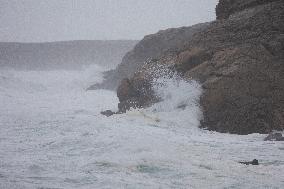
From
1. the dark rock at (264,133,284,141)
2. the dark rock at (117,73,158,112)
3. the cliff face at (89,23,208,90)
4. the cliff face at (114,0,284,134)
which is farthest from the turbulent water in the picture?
the cliff face at (89,23,208,90)

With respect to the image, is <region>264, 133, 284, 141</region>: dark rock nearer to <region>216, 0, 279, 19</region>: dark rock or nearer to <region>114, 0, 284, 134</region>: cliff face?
<region>114, 0, 284, 134</region>: cliff face

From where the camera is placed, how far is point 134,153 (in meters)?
5.99

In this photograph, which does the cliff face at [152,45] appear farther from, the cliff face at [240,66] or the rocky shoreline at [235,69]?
the cliff face at [240,66]

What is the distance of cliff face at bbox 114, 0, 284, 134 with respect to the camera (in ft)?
28.4

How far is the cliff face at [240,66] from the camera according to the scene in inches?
341

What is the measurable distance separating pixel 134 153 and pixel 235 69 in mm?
4416

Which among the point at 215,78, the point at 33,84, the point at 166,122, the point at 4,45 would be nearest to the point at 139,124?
the point at 166,122

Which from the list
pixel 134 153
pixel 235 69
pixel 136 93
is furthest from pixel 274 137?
pixel 136 93

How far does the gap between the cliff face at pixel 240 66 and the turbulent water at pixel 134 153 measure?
50 centimetres

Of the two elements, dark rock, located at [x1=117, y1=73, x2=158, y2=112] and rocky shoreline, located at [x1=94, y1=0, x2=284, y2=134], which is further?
dark rock, located at [x1=117, y1=73, x2=158, y2=112]

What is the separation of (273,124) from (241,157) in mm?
2522

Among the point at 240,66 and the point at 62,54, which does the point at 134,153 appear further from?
the point at 62,54

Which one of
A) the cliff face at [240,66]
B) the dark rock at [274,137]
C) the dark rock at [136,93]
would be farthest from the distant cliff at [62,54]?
the dark rock at [274,137]

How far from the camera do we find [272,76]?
29.9 ft
